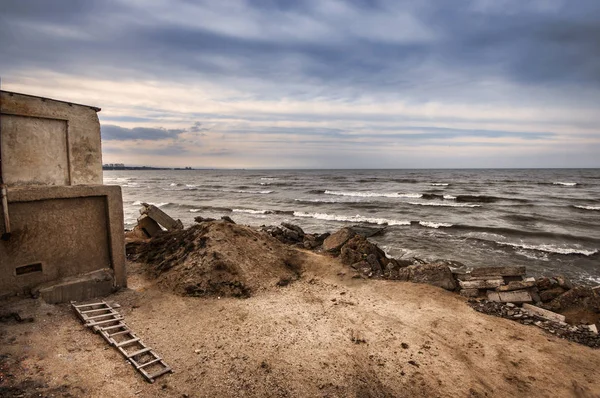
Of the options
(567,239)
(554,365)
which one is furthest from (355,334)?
(567,239)

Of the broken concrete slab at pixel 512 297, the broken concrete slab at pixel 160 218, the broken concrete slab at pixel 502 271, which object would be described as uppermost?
the broken concrete slab at pixel 160 218

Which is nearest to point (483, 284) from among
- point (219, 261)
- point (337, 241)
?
point (337, 241)

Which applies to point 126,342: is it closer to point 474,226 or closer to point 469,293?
point 469,293

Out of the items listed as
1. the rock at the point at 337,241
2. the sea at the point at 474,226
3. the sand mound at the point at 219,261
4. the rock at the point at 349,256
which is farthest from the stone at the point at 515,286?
the sand mound at the point at 219,261

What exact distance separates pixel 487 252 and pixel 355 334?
→ 11058 mm

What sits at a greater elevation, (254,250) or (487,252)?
(254,250)

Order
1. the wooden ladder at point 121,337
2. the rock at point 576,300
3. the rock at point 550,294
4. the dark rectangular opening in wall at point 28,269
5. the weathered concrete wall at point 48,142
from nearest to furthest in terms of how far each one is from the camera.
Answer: the wooden ladder at point 121,337 → the weathered concrete wall at point 48,142 → the dark rectangular opening in wall at point 28,269 → the rock at point 576,300 → the rock at point 550,294

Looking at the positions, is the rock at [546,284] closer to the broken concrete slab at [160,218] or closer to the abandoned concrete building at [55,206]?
the abandoned concrete building at [55,206]

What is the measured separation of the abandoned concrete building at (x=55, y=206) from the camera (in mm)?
6363

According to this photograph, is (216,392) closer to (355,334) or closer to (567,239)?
(355,334)

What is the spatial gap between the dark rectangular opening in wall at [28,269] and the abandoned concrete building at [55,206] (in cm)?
2

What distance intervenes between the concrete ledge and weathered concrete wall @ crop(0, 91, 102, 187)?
2068mm

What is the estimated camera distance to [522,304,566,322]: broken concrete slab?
752 centimetres

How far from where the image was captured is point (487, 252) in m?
15.0
